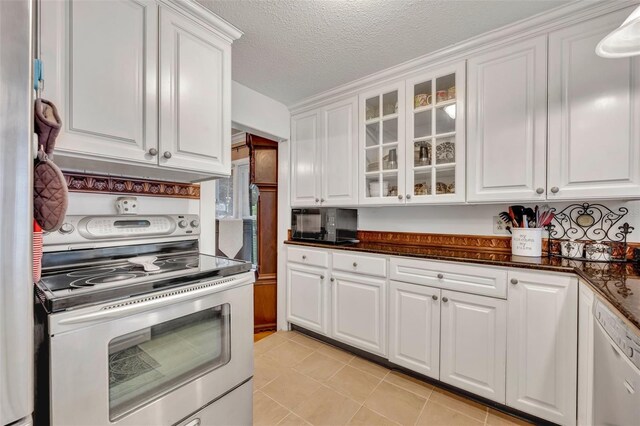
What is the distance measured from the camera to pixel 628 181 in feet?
4.61

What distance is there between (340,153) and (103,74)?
1.70 m

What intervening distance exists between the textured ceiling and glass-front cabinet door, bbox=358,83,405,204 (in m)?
0.24

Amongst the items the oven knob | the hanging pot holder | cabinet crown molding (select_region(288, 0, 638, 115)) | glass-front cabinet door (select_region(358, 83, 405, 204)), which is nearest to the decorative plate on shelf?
glass-front cabinet door (select_region(358, 83, 405, 204))

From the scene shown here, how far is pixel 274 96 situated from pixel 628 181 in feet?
8.25

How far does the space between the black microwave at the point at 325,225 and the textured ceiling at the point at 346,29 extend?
1171 mm

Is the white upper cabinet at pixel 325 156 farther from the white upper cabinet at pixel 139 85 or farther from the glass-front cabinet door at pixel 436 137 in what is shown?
the white upper cabinet at pixel 139 85

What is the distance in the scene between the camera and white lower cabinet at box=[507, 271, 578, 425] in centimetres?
139

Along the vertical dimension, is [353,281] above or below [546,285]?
below

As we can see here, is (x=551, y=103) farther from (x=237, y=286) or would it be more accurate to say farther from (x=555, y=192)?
(x=237, y=286)

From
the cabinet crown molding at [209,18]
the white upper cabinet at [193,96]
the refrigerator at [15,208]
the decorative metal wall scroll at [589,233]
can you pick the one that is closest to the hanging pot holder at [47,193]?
the refrigerator at [15,208]

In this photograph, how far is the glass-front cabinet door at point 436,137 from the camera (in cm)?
188

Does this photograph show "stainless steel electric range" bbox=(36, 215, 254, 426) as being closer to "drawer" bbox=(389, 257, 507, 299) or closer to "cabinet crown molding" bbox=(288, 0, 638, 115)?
"drawer" bbox=(389, 257, 507, 299)

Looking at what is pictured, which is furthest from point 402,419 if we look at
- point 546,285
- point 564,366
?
point 546,285

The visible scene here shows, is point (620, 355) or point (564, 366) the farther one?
point (564, 366)
